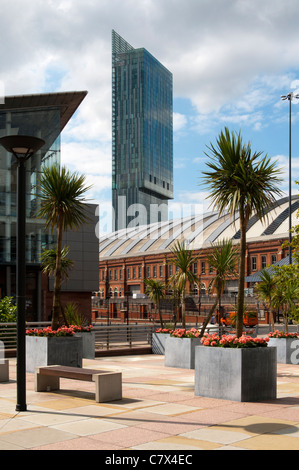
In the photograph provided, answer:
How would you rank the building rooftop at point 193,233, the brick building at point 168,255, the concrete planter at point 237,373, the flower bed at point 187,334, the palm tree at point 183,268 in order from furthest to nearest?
the building rooftop at point 193,233 → the brick building at point 168,255 → the palm tree at point 183,268 → the flower bed at point 187,334 → the concrete planter at point 237,373

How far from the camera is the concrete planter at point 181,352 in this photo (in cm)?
1814

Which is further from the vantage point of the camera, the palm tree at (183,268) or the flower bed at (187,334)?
the palm tree at (183,268)

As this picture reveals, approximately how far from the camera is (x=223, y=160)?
44.3ft

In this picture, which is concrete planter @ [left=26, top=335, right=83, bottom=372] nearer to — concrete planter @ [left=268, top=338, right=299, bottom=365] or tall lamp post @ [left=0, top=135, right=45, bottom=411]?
tall lamp post @ [left=0, top=135, right=45, bottom=411]

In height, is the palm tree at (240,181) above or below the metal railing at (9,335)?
above

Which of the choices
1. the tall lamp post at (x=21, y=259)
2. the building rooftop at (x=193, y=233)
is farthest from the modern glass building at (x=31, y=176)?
the tall lamp post at (x=21, y=259)

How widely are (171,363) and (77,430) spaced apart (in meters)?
10.1

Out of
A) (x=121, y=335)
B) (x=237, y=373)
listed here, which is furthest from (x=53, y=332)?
(x=121, y=335)

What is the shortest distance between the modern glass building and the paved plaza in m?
27.8

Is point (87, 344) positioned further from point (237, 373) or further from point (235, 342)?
point (237, 373)

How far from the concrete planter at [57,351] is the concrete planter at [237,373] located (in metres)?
5.63

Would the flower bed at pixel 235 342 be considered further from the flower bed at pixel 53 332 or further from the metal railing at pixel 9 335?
the metal railing at pixel 9 335

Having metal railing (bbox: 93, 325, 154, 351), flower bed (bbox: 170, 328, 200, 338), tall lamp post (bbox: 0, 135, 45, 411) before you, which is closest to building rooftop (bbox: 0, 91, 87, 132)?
metal railing (bbox: 93, 325, 154, 351)

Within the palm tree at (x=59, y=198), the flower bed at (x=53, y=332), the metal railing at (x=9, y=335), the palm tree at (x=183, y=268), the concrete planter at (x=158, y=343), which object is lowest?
the concrete planter at (x=158, y=343)
